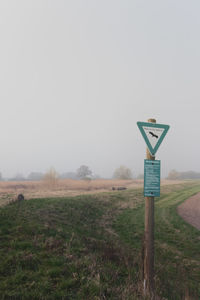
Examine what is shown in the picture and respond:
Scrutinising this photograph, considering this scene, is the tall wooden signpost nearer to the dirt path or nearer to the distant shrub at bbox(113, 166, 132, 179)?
the dirt path

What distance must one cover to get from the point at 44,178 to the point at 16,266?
50.5 metres

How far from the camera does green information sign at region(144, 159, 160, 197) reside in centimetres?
435

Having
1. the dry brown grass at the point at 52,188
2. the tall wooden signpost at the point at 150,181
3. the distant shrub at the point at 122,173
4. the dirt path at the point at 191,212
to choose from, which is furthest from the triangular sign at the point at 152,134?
the distant shrub at the point at 122,173

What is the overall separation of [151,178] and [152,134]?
44.2 inches

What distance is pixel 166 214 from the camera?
654 inches

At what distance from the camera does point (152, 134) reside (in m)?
4.45

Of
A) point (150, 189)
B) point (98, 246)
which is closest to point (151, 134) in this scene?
point (150, 189)

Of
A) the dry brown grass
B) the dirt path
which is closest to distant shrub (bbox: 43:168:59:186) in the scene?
the dry brown grass

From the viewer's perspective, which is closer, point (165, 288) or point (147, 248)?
point (147, 248)

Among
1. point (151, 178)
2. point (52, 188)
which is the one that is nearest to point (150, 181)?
point (151, 178)

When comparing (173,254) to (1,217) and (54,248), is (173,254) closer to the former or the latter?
(54,248)

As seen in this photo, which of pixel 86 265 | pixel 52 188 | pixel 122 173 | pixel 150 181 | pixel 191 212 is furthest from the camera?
pixel 122 173

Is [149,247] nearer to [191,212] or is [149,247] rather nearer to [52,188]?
[191,212]

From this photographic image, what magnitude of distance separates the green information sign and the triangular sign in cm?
30
